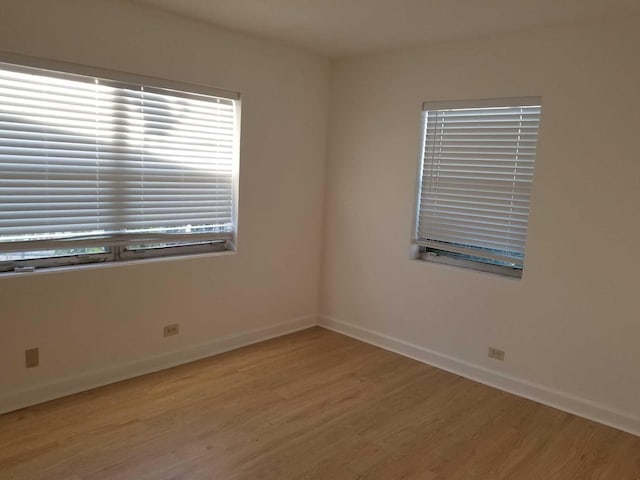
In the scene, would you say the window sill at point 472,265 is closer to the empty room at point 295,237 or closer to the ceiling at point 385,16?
the empty room at point 295,237

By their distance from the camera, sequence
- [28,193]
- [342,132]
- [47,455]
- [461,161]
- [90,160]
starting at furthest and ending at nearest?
A: [342,132], [461,161], [90,160], [28,193], [47,455]

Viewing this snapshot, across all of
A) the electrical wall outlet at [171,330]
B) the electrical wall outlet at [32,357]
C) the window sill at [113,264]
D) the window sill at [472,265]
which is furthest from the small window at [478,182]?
the electrical wall outlet at [32,357]

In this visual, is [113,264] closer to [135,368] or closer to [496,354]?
[135,368]

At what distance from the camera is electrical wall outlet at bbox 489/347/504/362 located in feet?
12.3

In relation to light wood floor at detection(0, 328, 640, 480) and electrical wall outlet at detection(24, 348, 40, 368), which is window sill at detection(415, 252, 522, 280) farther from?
electrical wall outlet at detection(24, 348, 40, 368)

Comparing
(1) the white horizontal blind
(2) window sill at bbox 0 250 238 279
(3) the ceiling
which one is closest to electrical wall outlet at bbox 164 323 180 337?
(2) window sill at bbox 0 250 238 279

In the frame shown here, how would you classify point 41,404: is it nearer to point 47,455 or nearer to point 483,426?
point 47,455

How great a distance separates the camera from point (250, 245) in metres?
4.28

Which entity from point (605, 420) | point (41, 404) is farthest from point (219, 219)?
point (605, 420)

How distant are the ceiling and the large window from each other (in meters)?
0.58

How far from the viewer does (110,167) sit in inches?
133

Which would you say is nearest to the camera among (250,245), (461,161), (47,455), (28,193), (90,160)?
(47,455)

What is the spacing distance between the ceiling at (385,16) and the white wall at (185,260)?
0.87 feet

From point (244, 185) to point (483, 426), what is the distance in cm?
248
